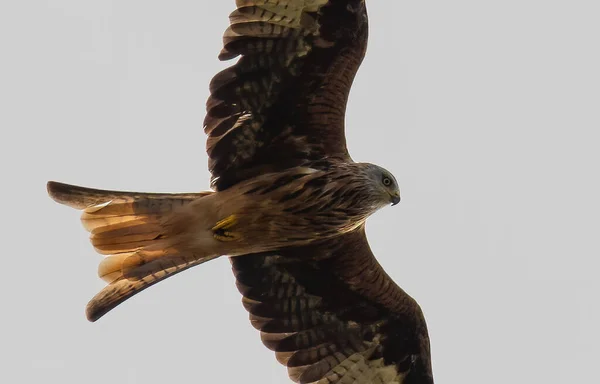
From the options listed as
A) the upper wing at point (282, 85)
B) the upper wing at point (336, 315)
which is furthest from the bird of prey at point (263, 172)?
the upper wing at point (336, 315)

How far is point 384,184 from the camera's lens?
1013 centimetres

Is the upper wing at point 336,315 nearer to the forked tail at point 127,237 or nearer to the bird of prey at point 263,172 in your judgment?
the bird of prey at point 263,172

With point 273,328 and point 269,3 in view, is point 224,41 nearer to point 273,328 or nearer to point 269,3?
point 269,3

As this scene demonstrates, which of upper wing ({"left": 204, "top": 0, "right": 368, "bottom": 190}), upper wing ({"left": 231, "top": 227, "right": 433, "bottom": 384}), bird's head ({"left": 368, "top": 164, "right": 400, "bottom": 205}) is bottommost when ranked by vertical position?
upper wing ({"left": 231, "top": 227, "right": 433, "bottom": 384})

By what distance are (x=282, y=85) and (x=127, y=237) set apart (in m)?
2.18

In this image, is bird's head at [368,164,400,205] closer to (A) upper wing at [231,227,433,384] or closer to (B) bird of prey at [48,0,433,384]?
(B) bird of prey at [48,0,433,384]

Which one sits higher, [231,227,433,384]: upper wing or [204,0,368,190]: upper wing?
[204,0,368,190]: upper wing

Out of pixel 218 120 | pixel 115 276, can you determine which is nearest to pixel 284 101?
pixel 218 120

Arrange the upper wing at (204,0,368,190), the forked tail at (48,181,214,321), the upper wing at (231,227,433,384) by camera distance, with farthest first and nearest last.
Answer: the upper wing at (231,227,433,384), the forked tail at (48,181,214,321), the upper wing at (204,0,368,190)

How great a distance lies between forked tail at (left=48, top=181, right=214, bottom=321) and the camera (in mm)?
10078

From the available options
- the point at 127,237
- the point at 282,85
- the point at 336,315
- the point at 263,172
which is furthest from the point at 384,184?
the point at 127,237

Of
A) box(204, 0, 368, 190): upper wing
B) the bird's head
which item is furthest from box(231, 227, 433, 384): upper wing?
box(204, 0, 368, 190): upper wing

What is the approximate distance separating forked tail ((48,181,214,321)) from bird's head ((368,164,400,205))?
1.70 m

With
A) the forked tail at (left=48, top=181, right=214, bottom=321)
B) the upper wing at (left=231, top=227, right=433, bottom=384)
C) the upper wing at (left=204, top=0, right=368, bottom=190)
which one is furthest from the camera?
the upper wing at (left=231, top=227, right=433, bottom=384)
